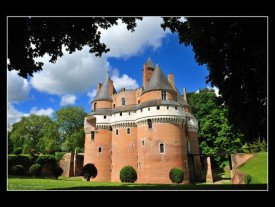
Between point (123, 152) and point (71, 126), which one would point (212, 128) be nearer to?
point (123, 152)

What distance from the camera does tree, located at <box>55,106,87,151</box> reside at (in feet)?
189

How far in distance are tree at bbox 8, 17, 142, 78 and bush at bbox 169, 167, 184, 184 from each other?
77.6ft

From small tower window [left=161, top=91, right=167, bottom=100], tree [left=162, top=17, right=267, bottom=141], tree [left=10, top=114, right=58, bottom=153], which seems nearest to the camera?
tree [left=162, top=17, right=267, bottom=141]

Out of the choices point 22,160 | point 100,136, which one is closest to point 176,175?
point 100,136

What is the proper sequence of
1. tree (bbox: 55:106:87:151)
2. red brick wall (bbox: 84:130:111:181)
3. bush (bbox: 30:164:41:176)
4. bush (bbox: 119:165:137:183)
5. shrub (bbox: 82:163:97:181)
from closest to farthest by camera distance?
shrub (bbox: 82:163:97:181)
bush (bbox: 119:165:137:183)
red brick wall (bbox: 84:130:111:181)
bush (bbox: 30:164:41:176)
tree (bbox: 55:106:87:151)

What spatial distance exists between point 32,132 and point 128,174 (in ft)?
95.6

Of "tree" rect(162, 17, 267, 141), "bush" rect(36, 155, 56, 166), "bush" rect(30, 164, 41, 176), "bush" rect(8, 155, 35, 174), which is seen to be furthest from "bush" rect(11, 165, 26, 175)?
"tree" rect(162, 17, 267, 141)

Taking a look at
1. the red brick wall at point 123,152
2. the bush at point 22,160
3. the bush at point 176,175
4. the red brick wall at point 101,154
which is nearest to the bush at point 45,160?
the bush at point 22,160

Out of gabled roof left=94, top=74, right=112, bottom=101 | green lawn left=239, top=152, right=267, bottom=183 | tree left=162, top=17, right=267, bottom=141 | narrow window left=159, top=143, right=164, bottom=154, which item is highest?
gabled roof left=94, top=74, right=112, bottom=101

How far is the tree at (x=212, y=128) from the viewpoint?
43.7 metres

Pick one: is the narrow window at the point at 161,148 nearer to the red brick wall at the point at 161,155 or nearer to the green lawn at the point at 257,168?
the red brick wall at the point at 161,155

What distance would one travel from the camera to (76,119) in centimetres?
6062

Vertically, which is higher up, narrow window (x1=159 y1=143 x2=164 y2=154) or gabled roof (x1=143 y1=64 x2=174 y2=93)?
gabled roof (x1=143 y1=64 x2=174 y2=93)

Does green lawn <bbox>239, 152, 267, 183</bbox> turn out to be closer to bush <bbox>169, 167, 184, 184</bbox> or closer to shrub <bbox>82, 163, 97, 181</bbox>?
bush <bbox>169, 167, 184, 184</bbox>
